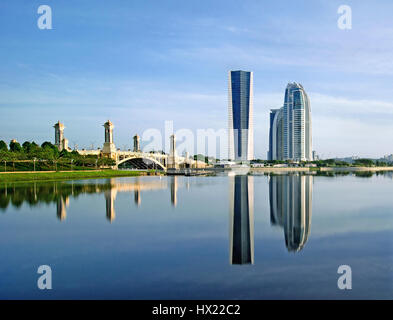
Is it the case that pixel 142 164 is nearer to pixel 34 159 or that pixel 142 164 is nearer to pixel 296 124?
pixel 34 159

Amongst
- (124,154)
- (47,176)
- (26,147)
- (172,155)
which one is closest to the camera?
(47,176)

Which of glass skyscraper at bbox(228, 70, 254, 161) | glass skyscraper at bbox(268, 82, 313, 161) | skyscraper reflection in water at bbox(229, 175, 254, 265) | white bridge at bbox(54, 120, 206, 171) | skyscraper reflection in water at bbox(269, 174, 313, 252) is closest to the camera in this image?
skyscraper reflection in water at bbox(229, 175, 254, 265)

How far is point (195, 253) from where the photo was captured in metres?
11.0

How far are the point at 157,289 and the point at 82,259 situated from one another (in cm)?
345

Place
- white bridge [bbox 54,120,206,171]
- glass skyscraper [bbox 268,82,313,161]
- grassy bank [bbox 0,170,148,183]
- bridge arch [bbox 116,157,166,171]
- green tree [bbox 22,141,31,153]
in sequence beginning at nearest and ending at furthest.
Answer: grassy bank [bbox 0,170,148,183] < green tree [bbox 22,141,31,153] < white bridge [bbox 54,120,206,171] < bridge arch [bbox 116,157,166,171] < glass skyscraper [bbox 268,82,313,161]

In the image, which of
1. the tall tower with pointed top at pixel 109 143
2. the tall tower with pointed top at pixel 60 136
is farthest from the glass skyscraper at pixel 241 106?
the tall tower with pointed top at pixel 60 136

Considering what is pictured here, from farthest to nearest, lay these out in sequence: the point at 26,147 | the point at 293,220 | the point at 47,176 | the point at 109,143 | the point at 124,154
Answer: the point at 124,154, the point at 109,143, the point at 26,147, the point at 47,176, the point at 293,220

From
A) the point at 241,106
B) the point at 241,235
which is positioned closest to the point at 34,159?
the point at 241,235

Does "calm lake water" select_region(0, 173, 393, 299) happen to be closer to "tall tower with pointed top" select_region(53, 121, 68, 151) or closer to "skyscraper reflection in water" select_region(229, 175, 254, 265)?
"skyscraper reflection in water" select_region(229, 175, 254, 265)

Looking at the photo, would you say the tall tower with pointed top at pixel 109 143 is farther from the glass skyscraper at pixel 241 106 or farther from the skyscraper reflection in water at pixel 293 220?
the glass skyscraper at pixel 241 106

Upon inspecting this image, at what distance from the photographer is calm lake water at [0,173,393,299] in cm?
790

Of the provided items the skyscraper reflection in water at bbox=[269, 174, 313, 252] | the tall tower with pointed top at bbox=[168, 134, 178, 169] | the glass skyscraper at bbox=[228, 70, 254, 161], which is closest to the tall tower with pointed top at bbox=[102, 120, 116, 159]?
the tall tower with pointed top at bbox=[168, 134, 178, 169]

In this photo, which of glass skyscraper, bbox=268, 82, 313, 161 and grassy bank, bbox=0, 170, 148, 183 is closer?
grassy bank, bbox=0, 170, 148, 183
